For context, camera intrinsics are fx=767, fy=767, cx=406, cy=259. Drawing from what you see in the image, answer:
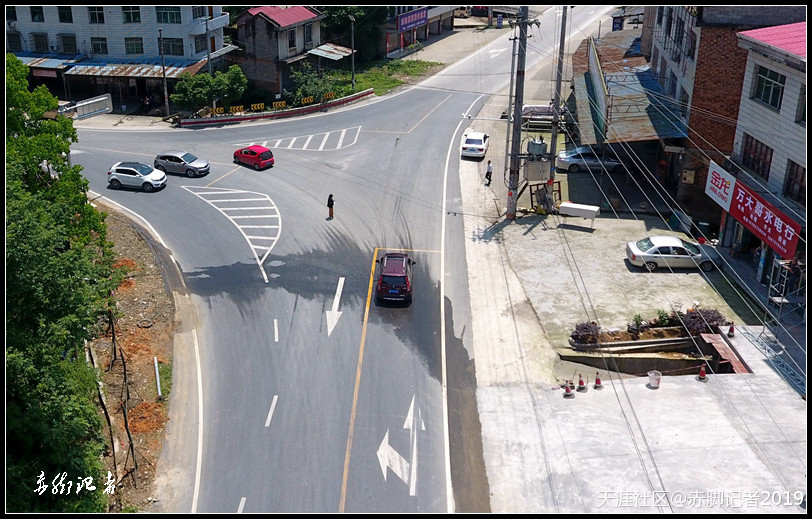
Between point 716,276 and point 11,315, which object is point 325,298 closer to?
point 11,315

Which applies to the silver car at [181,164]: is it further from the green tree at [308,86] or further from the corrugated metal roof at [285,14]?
the corrugated metal roof at [285,14]

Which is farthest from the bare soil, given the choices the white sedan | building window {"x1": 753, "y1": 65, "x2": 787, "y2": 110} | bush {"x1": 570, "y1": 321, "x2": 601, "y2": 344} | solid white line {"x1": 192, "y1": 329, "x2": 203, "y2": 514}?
building window {"x1": 753, "y1": 65, "x2": 787, "y2": 110}

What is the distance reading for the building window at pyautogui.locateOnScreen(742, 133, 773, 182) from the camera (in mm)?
38312

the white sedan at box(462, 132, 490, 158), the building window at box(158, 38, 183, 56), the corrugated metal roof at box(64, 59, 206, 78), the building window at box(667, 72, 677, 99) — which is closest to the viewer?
the building window at box(667, 72, 677, 99)

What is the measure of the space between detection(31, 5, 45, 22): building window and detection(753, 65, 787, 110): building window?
61125 millimetres

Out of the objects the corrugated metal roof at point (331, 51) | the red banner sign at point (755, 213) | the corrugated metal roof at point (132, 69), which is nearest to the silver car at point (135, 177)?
the corrugated metal roof at point (132, 69)

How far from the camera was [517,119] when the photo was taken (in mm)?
43062

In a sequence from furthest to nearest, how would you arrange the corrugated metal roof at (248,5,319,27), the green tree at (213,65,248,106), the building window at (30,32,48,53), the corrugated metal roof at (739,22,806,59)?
the building window at (30,32,48,53) < the corrugated metal roof at (248,5,319,27) < the green tree at (213,65,248,106) < the corrugated metal roof at (739,22,806,59)

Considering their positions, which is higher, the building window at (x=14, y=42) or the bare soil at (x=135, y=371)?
the building window at (x=14, y=42)

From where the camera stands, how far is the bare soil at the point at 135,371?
2578cm

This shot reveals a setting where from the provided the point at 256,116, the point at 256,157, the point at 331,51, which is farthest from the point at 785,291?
the point at 331,51

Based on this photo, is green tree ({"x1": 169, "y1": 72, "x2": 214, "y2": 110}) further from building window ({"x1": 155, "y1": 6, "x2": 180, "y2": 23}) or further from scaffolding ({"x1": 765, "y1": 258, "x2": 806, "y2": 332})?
scaffolding ({"x1": 765, "y1": 258, "x2": 806, "y2": 332})

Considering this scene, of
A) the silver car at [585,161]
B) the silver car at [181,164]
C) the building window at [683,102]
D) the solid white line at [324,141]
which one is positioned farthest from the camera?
the solid white line at [324,141]

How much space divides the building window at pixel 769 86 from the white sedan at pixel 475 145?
2045 centimetres
